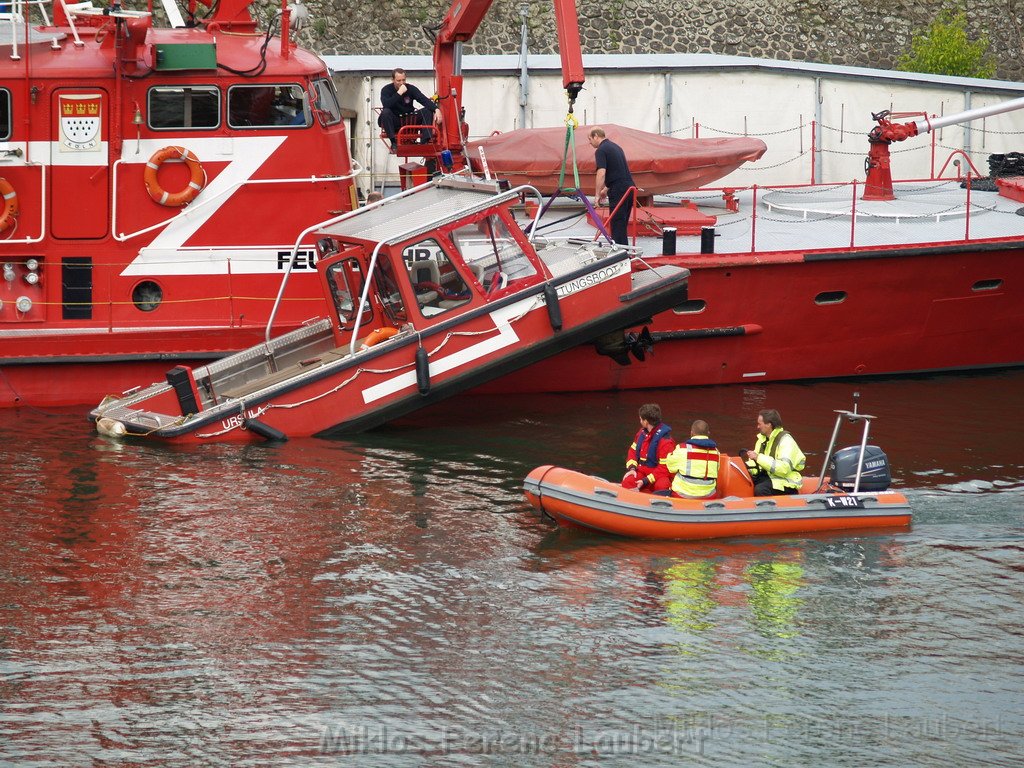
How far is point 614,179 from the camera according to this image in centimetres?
1537

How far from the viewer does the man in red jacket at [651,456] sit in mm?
11656

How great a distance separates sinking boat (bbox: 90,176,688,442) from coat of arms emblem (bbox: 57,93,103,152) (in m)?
2.56

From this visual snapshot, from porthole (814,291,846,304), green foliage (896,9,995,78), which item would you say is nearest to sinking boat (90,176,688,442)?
porthole (814,291,846,304)

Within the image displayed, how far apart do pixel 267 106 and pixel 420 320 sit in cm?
307

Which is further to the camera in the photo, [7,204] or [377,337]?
[7,204]

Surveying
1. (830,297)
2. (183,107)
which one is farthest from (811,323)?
(183,107)

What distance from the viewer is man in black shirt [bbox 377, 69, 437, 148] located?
16.7 metres

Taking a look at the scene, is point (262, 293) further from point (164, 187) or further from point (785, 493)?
point (785, 493)

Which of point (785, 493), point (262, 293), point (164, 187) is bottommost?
point (785, 493)

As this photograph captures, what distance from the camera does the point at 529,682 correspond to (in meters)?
8.77

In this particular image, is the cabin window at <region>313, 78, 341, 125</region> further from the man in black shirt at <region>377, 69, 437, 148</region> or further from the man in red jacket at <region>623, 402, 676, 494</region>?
the man in red jacket at <region>623, 402, 676, 494</region>

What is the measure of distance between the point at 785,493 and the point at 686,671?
3.05 m

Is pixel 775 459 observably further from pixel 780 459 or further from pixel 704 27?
pixel 704 27

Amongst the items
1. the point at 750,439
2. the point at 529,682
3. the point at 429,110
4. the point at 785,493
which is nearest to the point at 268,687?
the point at 529,682
